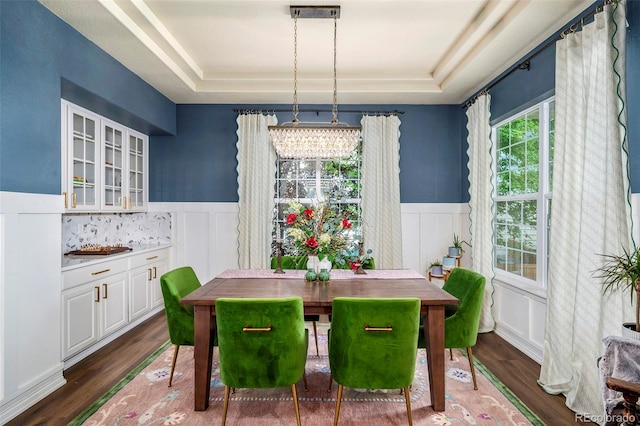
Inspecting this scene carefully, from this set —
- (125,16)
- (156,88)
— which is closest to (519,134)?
(125,16)

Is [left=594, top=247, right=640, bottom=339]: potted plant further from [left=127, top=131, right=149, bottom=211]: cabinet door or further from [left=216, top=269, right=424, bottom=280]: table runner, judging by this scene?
[left=127, top=131, right=149, bottom=211]: cabinet door

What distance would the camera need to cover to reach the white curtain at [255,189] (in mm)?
4648

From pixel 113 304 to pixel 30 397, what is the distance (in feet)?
3.95

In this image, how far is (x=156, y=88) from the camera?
A: 14.0ft

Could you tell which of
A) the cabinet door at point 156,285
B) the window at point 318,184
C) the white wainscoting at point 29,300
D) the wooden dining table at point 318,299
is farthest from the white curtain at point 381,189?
the white wainscoting at point 29,300

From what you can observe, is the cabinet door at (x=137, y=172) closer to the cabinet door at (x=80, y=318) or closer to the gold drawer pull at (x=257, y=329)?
the cabinet door at (x=80, y=318)

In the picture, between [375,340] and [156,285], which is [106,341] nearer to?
[156,285]

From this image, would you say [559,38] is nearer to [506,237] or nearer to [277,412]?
[506,237]

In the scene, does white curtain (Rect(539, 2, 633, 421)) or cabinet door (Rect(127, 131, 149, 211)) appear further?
cabinet door (Rect(127, 131, 149, 211))

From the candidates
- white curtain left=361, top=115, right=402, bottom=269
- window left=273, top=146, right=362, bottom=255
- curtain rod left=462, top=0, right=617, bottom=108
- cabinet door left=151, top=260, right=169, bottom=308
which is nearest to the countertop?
cabinet door left=151, top=260, right=169, bottom=308

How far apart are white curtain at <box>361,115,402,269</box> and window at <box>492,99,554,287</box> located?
3.83 ft

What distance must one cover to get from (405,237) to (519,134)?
186cm

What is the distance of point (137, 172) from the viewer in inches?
181

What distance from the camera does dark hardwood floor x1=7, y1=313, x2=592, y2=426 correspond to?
7.63 ft
